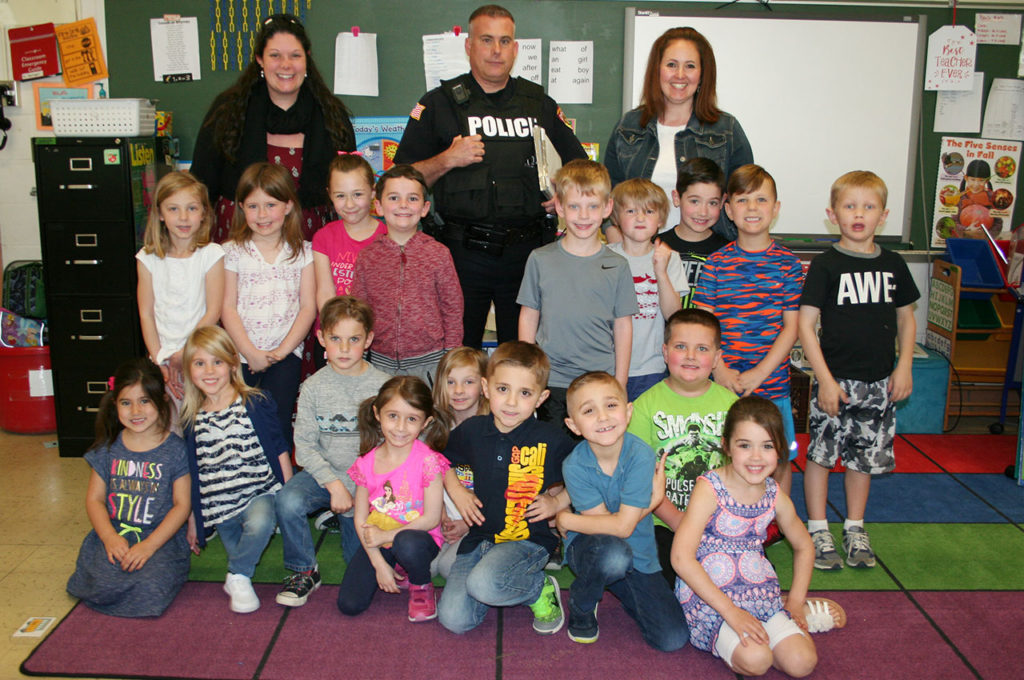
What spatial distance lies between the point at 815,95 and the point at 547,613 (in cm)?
341

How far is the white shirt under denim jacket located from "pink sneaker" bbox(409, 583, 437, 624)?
1.80 metres

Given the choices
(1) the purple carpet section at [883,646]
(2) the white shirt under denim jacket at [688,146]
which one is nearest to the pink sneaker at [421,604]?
(1) the purple carpet section at [883,646]

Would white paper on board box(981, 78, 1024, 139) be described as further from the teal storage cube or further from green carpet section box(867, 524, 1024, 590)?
green carpet section box(867, 524, 1024, 590)

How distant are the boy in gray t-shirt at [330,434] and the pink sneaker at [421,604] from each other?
1.09 ft

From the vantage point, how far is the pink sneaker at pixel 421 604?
257 cm

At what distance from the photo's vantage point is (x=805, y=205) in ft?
15.3

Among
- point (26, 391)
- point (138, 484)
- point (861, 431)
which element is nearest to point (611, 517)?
point (861, 431)

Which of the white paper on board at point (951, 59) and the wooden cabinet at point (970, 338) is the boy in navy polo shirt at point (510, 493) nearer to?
the wooden cabinet at point (970, 338)

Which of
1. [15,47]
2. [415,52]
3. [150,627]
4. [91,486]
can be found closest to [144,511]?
[91,486]

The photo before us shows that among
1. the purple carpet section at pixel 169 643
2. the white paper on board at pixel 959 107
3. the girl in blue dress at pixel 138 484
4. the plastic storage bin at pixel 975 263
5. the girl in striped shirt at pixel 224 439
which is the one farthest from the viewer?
the white paper on board at pixel 959 107

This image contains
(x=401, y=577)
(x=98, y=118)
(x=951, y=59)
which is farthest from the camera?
(x=951, y=59)

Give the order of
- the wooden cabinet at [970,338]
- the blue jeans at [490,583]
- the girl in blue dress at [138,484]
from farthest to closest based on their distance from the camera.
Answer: the wooden cabinet at [970,338] → the girl in blue dress at [138,484] → the blue jeans at [490,583]

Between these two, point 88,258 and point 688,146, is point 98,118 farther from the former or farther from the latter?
point 688,146

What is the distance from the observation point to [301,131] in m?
3.46
